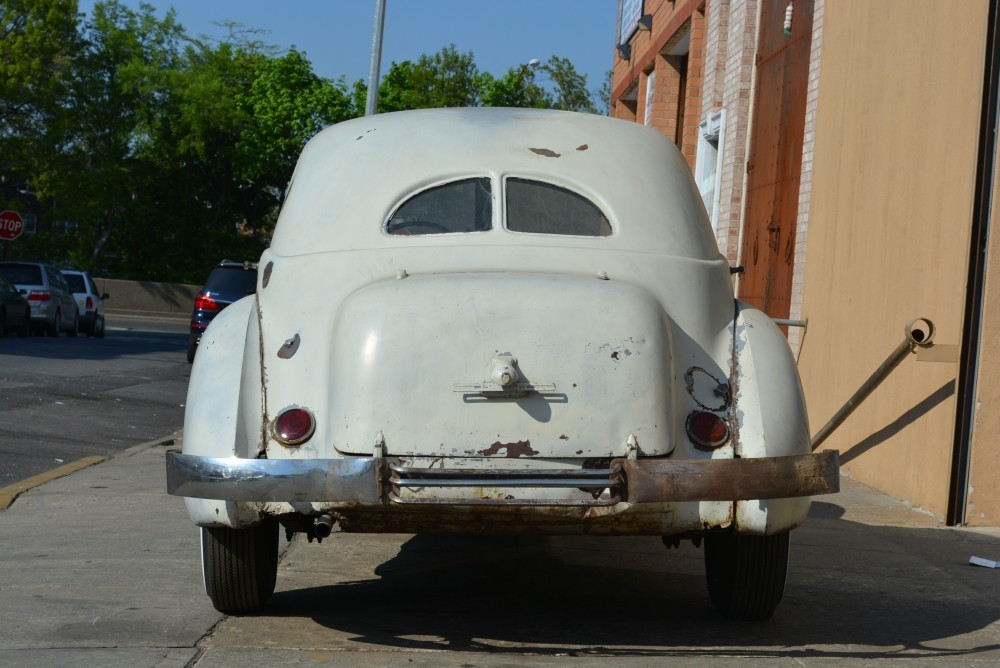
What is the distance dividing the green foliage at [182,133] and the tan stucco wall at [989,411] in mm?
44363

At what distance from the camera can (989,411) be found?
8.04m

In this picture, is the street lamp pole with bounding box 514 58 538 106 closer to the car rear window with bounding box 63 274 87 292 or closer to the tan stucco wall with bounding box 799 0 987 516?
the car rear window with bounding box 63 274 87 292

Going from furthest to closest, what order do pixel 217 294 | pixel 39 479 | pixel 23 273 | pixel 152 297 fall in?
pixel 152 297 < pixel 23 273 < pixel 217 294 < pixel 39 479

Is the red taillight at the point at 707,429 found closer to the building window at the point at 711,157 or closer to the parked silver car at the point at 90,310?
the building window at the point at 711,157

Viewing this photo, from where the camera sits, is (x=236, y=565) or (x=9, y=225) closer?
(x=236, y=565)

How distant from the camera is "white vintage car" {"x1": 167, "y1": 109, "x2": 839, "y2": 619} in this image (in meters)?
4.59

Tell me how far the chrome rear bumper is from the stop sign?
35211mm

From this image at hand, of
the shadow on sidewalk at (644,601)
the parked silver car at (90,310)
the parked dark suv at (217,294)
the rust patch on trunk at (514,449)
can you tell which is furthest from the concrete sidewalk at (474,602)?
the parked silver car at (90,310)

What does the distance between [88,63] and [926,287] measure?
49102mm

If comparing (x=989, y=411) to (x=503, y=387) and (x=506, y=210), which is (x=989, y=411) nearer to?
(x=506, y=210)

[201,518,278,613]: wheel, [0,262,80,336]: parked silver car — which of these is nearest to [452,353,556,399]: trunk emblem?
[201,518,278,613]: wheel

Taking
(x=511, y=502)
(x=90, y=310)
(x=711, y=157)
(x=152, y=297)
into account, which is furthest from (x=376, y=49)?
(x=152, y=297)

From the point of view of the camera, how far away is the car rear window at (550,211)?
5523mm

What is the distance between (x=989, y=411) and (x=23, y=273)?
2626 cm
